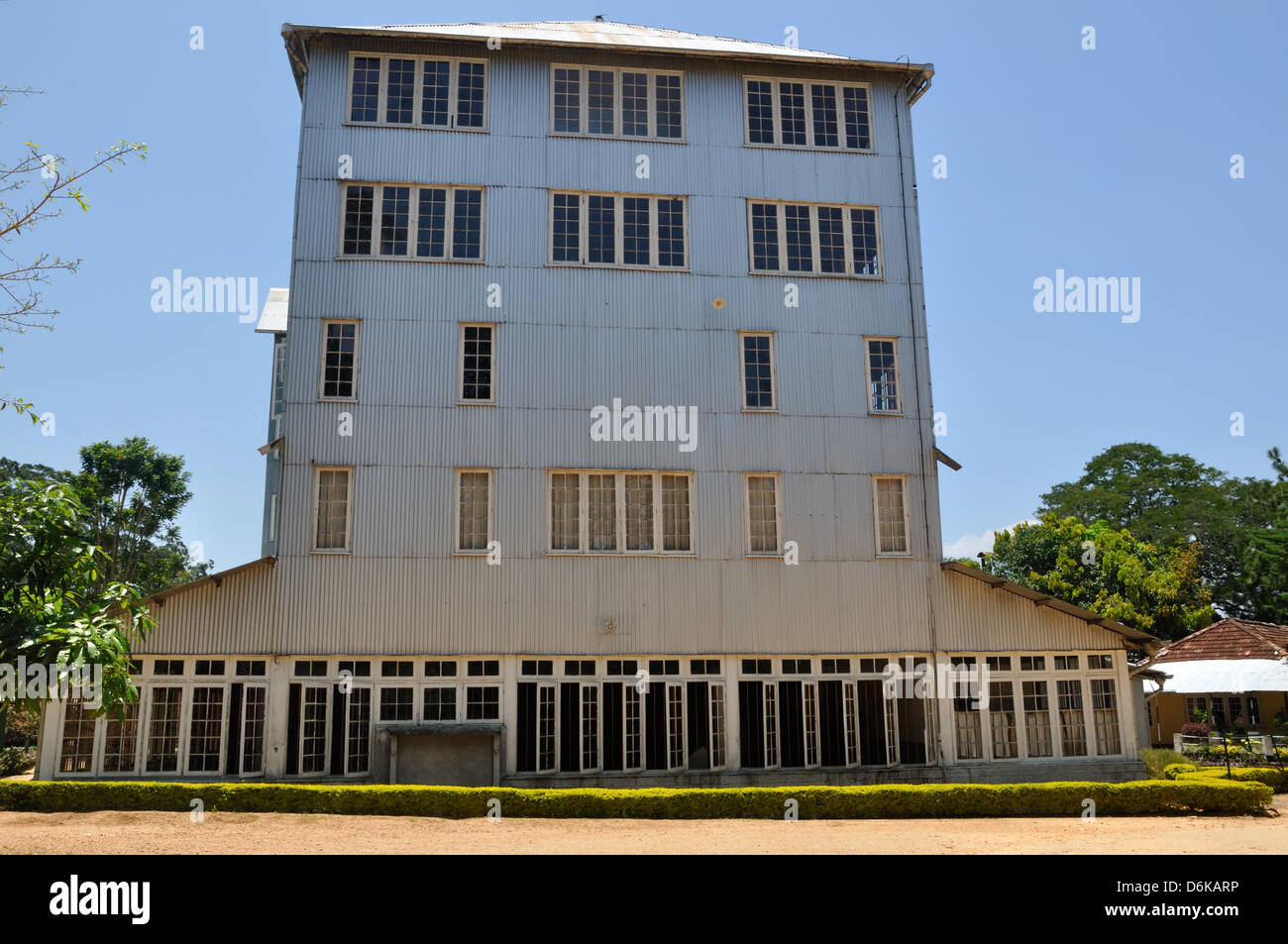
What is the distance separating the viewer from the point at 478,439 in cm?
2248

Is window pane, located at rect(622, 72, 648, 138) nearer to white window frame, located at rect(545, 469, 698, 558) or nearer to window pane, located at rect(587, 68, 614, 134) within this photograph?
window pane, located at rect(587, 68, 614, 134)

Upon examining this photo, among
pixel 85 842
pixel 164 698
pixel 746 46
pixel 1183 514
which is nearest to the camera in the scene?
pixel 85 842

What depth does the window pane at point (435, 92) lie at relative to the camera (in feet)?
78.2

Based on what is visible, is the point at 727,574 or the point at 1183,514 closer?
the point at 727,574

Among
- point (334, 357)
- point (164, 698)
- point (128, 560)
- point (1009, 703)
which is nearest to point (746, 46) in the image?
point (334, 357)

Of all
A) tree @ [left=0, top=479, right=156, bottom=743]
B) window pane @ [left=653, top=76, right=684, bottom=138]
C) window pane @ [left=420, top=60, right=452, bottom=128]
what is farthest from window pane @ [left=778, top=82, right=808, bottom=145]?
tree @ [left=0, top=479, right=156, bottom=743]

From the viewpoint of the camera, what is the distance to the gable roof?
32000 millimetres

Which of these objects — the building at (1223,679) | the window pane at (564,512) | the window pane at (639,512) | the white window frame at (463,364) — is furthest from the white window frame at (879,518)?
the building at (1223,679)

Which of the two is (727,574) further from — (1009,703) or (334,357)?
(334,357)

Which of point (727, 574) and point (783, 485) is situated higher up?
point (783, 485)

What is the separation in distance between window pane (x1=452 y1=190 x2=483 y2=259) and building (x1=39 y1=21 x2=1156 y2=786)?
108 mm
